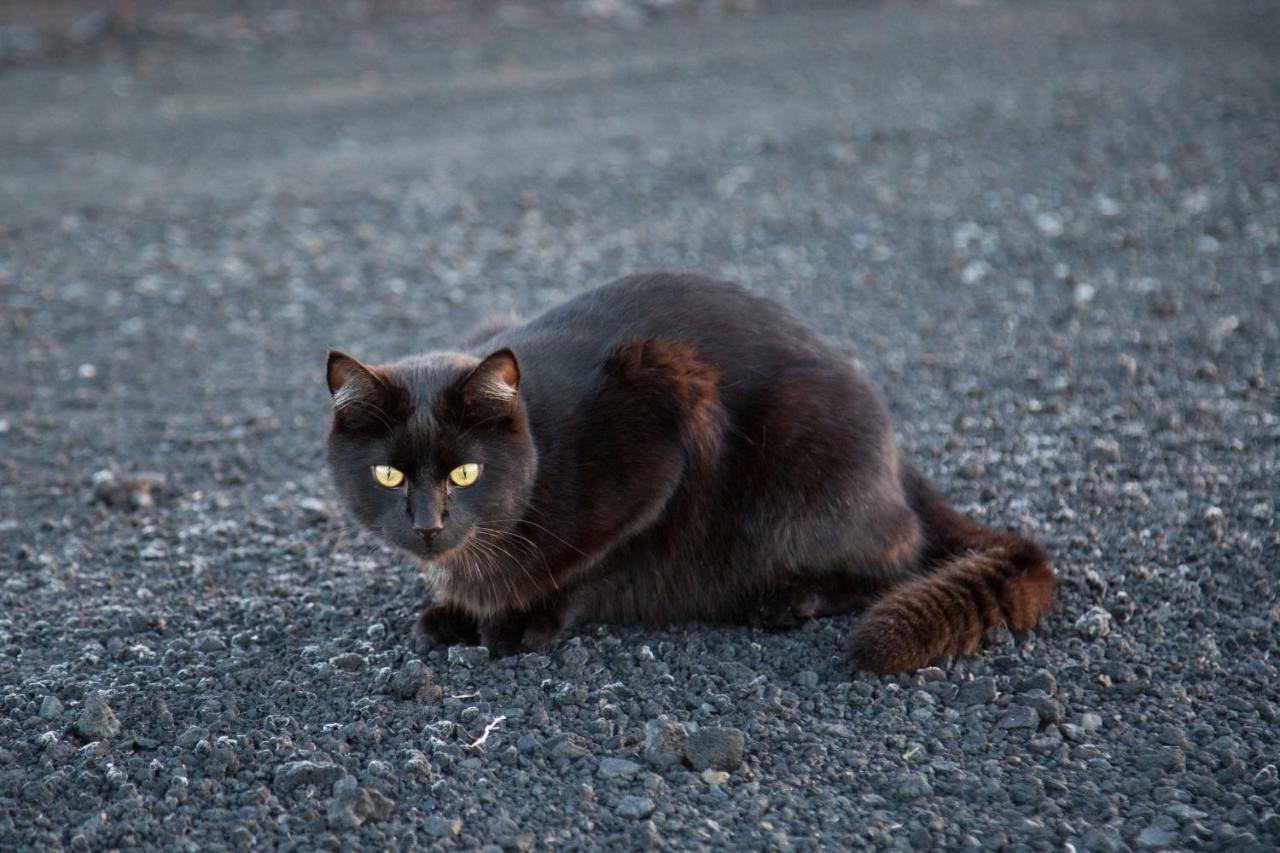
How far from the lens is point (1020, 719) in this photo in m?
3.63

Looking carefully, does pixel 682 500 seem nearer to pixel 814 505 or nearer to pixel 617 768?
pixel 814 505

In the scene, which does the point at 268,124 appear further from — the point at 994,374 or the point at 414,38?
the point at 994,374

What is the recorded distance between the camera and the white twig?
139 inches

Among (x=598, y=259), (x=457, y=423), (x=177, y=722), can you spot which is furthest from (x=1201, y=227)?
(x=177, y=722)

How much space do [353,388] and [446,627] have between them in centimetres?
96

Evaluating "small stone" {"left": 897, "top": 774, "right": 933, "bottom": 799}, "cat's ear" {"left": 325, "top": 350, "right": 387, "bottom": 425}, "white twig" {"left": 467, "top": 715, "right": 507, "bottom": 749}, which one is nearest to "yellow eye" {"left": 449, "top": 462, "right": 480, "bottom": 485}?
"cat's ear" {"left": 325, "top": 350, "right": 387, "bottom": 425}

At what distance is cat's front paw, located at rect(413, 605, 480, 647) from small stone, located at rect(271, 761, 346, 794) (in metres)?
0.83

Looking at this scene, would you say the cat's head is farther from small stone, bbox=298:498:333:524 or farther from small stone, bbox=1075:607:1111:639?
small stone, bbox=1075:607:1111:639

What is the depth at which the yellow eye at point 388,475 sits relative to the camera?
3770 mm

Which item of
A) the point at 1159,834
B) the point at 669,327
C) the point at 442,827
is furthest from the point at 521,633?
the point at 1159,834

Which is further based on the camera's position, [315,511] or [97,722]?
[315,511]

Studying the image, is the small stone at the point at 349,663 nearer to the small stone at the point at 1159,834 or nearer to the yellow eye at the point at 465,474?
the yellow eye at the point at 465,474

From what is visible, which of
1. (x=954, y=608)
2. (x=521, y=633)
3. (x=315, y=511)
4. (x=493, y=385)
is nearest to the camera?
(x=493, y=385)

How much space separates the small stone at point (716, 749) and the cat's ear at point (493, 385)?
1.12m
